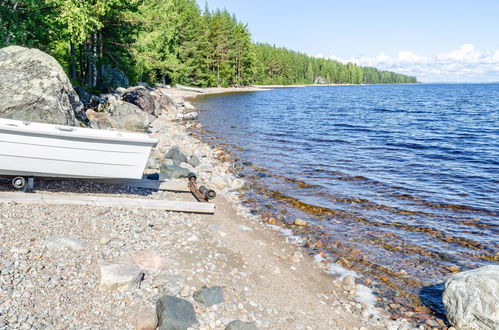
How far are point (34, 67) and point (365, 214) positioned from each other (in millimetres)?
10856

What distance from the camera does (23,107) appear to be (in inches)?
398

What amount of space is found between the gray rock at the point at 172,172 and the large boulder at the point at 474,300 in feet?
28.7

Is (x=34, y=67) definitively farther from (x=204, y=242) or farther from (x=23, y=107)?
(x=204, y=242)

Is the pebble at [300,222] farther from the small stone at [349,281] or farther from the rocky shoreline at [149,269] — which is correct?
the small stone at [349,281]

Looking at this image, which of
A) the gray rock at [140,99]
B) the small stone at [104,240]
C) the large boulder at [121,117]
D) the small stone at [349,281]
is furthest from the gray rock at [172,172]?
the gray rock at [140,99]

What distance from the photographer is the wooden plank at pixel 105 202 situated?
7.78m

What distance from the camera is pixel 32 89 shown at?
10.3 m

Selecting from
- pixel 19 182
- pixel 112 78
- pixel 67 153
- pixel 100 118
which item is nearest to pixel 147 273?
pixel 67 153

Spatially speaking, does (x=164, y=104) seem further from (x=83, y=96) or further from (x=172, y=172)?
(x=172, y=172)

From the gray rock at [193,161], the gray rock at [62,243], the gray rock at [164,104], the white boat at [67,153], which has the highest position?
the gray rock at [164,104]

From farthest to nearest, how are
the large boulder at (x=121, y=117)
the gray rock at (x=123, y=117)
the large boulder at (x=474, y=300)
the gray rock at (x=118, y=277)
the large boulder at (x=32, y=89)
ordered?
the gray rock at (x=123, y=117) → the large boulder at (x=121, y=117) → the large boulder at (x=32, y=89) → the large boulder at (x=474, y=300) → the gray rock at (x=118, y=277)

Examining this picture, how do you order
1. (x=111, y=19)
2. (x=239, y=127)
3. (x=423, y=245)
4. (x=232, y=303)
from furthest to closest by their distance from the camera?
(x=239, y=127) → (x=111, y=19) → (x=423, y=245) → (x=232, y=303)

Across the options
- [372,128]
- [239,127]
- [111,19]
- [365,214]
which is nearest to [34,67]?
[365,214]

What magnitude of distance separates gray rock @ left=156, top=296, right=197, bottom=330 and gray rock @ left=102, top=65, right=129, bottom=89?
27331 mm
